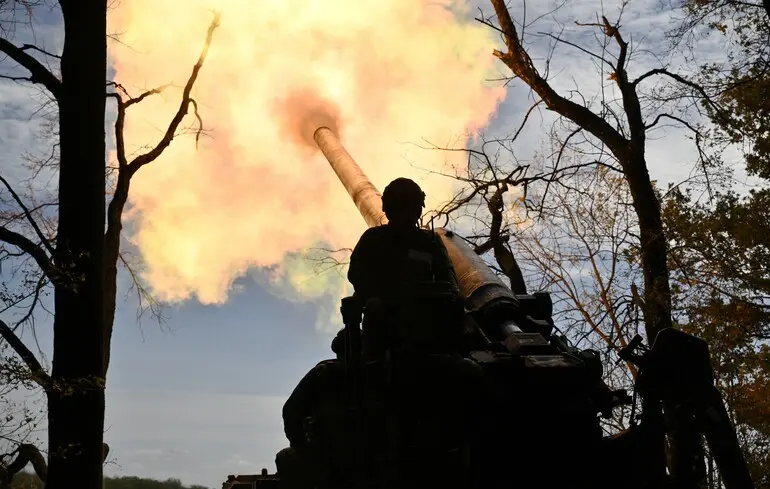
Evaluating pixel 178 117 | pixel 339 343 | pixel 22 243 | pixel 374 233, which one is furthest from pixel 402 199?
pixel 178 117

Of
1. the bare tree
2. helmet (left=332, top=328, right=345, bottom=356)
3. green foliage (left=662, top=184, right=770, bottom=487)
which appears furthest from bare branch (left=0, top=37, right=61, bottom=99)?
green foliage (left=662, top=184, right=770, bottom=487)

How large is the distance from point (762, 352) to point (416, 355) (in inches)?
740

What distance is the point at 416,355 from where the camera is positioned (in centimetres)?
556

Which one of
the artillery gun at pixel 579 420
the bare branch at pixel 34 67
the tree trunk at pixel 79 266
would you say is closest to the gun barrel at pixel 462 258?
the artillery gun at pixel 579 420

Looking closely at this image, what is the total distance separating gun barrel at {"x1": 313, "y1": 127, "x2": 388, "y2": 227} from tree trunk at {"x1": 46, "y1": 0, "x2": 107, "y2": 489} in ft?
14.1

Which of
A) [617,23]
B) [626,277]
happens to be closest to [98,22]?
[617,23]

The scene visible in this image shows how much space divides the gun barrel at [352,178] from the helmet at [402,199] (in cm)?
476

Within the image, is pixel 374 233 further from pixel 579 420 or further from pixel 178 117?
pixel 178 117

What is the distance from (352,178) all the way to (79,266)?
6204mm

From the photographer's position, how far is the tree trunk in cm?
776

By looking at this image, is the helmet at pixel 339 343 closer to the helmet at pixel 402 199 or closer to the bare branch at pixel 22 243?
the helmet at pixel 402 199

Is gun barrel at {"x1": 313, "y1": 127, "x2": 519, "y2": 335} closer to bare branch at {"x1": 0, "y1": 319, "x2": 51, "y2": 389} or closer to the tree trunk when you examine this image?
the tree trunk

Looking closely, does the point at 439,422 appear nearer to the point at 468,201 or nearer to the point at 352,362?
the point at 352,362

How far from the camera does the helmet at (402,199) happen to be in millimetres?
6582
